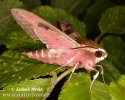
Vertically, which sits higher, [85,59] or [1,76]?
[85,59]

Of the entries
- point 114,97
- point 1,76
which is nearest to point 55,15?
point 1,76

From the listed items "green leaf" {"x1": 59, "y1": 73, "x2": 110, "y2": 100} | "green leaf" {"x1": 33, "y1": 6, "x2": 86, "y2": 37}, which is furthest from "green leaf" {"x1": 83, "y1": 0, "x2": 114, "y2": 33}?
"green leaf" {"x1": 59, "y1": 73, "x2": 110, "y2": 100}

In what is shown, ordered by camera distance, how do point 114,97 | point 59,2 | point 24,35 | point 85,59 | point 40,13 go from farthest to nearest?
point 59,2
point 40,13
point 24,35
point 85,59
point 114,97

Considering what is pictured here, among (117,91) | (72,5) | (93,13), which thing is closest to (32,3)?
(72,5)

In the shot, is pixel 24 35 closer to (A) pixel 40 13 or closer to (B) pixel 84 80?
(A) pixel 40 13

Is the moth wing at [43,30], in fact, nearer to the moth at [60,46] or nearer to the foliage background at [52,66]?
the moth at [60,46]

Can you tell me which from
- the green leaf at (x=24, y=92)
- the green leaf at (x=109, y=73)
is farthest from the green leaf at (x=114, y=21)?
the green leaf at (x=24, y=92)
